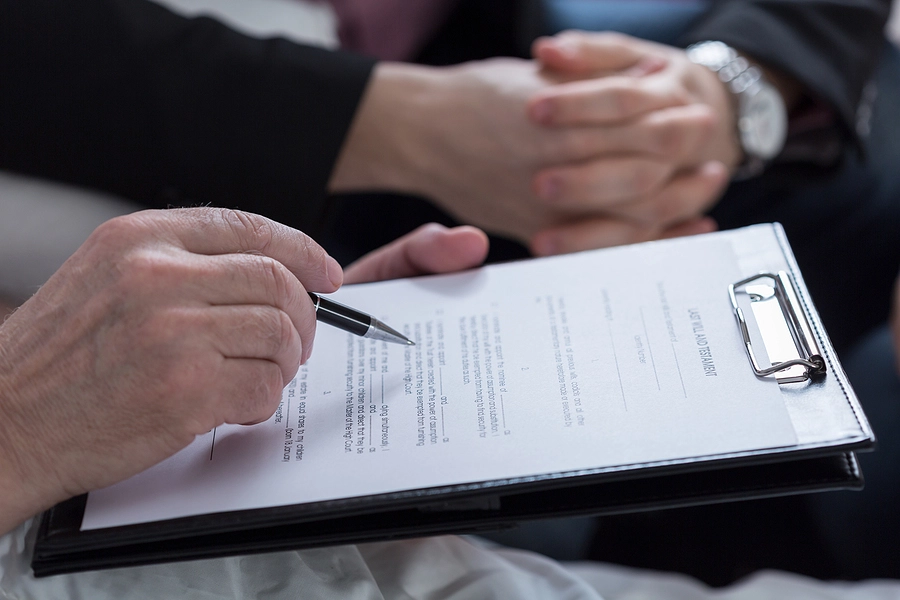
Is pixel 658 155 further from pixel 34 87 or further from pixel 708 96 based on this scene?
pixel 34 87

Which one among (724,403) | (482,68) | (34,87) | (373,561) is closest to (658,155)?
(482,68)

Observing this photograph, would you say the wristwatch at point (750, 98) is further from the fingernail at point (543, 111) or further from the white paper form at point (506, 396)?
the white paper form at point (506, 396)

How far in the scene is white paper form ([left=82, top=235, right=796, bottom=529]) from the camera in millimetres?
482

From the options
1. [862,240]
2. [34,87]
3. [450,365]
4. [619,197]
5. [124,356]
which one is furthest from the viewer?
[862,240]

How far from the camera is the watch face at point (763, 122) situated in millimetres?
1053

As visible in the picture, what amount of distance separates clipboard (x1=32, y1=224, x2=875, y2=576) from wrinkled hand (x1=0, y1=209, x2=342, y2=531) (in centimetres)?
5

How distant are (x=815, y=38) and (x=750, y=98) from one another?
0.54 ft

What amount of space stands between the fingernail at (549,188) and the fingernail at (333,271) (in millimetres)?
450

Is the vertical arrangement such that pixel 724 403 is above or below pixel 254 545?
above

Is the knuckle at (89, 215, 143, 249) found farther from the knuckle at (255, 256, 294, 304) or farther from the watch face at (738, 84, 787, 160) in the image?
the watch face at (738, 84, 787, 160)

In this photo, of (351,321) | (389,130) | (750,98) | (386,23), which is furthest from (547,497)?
(386,23)

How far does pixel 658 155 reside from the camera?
0.94 meters

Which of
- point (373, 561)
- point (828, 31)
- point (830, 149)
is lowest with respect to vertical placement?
point (373, 561)

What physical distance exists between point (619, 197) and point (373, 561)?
0.57 metres
